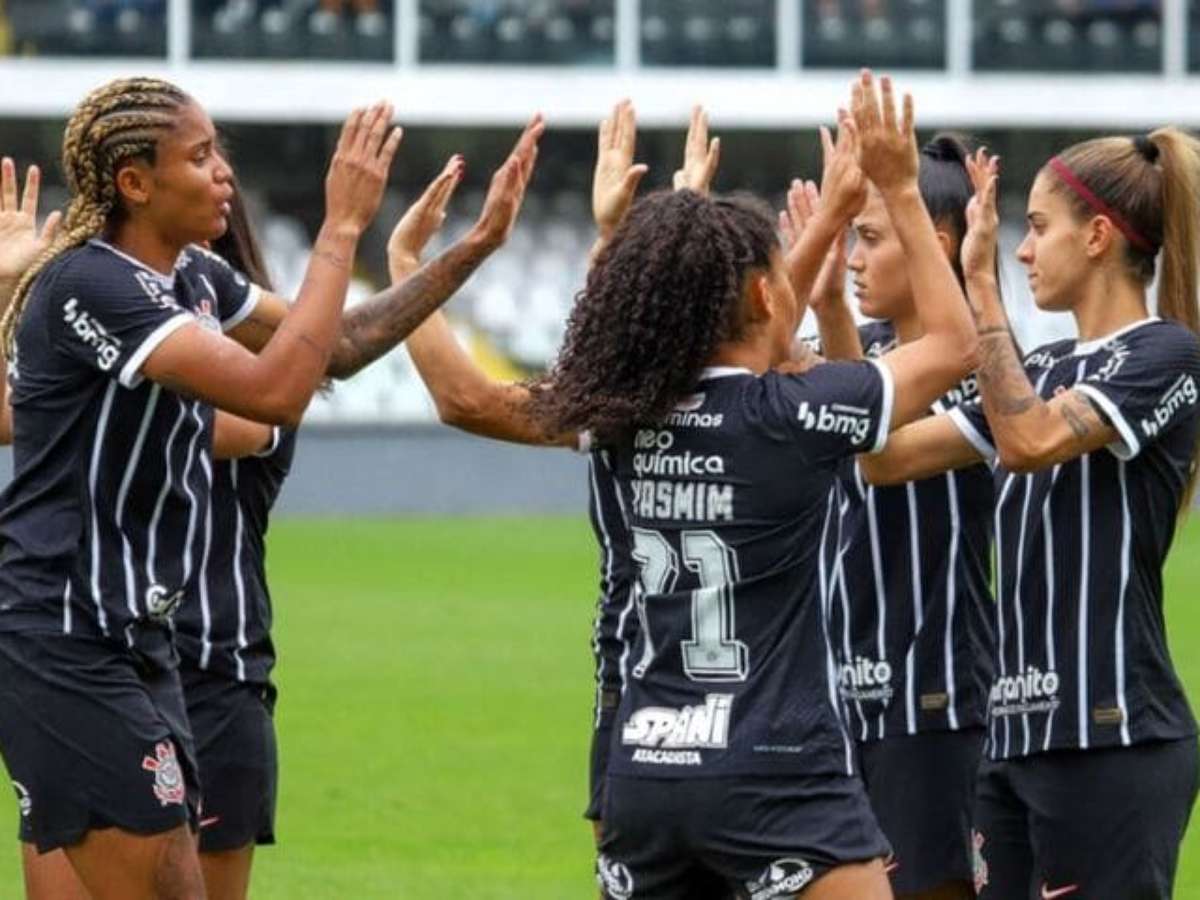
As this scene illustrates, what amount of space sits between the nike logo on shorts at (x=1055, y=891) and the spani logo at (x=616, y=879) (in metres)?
1.05

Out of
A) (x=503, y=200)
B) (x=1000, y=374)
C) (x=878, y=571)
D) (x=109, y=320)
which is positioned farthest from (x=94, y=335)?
(x=878, y=571)

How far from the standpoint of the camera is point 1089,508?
18.6ft

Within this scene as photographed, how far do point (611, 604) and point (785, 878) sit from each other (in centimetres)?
160

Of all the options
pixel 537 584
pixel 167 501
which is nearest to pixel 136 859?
pixel 167 501

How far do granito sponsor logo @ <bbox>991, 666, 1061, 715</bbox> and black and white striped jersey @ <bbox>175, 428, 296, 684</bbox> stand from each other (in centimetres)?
183

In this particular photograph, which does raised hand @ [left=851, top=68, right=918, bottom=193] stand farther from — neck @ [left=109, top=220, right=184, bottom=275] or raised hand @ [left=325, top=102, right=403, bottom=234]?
neck @ [left=109, top=220, right=184, bottom=275]

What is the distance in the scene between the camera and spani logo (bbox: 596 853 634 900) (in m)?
4.98

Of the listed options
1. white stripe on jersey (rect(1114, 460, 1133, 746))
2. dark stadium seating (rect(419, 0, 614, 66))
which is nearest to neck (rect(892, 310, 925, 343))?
white stripe on jersey (rect(1114, 460, 1133, 746))

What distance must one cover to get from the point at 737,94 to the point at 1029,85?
3284 millimetres

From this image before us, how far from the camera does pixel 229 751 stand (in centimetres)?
648

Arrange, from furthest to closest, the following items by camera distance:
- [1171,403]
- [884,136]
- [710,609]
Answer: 1. [1171,403]
2. [884,136]
3. [710,609]

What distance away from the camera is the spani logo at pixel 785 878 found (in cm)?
484

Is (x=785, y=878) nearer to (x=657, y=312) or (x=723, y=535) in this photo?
(x=723, y=535)

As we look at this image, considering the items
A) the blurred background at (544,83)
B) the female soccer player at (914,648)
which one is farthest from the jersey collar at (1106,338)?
the blurred background at (544,83)
